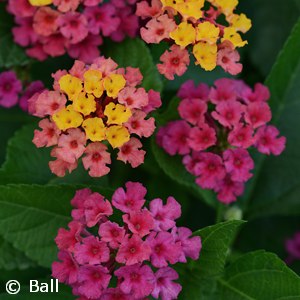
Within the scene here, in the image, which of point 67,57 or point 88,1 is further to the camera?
point 67,57

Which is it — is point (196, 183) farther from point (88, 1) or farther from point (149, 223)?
point (88, 1)

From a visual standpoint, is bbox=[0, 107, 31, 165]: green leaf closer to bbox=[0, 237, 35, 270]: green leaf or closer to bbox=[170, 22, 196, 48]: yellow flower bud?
bbox=[0, 237, 35, 270]: green leaf

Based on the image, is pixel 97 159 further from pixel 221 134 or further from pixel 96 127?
pixel 221 134

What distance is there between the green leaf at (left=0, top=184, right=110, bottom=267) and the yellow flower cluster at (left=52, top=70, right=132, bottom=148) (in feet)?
0.49

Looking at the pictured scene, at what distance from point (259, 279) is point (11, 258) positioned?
433 mm

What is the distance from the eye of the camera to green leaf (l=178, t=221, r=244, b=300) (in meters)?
1.05

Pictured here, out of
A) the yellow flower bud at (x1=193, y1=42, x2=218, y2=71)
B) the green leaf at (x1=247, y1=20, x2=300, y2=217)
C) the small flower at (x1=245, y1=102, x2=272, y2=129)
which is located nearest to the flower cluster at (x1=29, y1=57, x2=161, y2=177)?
the yellow flower bud at (x1=193, y1=42, x2=218, y2=71)

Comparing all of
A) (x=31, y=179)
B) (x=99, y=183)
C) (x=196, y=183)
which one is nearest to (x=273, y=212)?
(x=196, y=183)

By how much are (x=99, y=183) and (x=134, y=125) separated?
0.69 ft

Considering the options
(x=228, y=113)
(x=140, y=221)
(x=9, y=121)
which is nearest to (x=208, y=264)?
(x=140, y=221)

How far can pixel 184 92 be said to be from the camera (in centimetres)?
126

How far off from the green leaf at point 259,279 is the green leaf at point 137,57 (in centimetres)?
34

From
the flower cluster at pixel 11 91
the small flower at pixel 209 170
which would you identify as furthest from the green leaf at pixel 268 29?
the flower cluster at pixel 11 91

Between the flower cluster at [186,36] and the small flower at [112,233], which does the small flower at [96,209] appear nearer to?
the small flower at [112,233]
